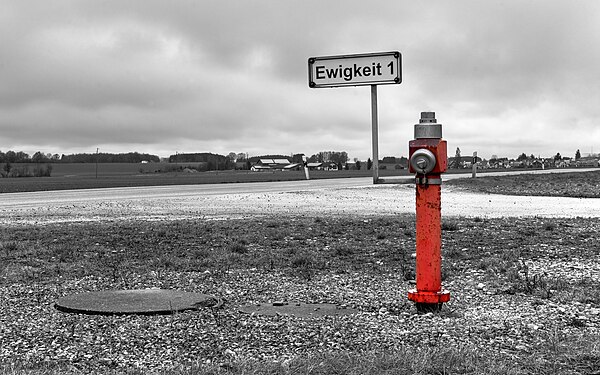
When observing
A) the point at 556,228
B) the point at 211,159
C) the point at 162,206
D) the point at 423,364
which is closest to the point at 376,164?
the point at 423,364

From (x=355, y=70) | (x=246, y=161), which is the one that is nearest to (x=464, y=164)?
(x=246, y=161)

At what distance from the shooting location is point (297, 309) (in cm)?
550

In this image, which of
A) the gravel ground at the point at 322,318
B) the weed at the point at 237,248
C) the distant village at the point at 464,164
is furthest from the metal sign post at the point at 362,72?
the distant village at the point at 464,164

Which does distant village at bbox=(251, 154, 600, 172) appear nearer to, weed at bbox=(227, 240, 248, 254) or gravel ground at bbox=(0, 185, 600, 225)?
gravel ground at bbox=(0, 185, 600, 225)

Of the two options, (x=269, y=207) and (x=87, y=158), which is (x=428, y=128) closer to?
(x=269, y=207)

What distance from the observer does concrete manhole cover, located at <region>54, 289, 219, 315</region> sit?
5.24 meters

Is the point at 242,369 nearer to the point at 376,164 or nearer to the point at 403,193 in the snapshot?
the point at 376,164

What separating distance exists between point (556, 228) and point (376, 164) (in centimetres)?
618

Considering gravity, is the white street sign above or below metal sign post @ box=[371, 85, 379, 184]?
above

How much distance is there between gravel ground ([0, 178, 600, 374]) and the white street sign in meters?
1.78

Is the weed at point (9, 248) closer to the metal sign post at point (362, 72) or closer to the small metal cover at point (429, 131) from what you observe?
the metal sign post at point (362, 72)

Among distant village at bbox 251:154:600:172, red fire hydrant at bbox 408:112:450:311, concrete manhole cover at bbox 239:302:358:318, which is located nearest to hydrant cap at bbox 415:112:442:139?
red fire hydrant at bbox 408:112:450:311

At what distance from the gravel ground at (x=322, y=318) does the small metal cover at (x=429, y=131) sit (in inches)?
51.3

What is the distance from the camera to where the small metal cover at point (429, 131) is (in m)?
5.14
